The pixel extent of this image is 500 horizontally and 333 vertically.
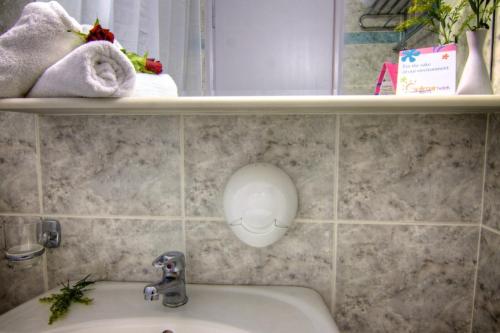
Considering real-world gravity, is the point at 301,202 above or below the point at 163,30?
below

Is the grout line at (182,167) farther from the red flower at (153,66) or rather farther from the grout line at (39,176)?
the grout line at (39,176)

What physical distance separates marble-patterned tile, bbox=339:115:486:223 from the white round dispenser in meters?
0.14

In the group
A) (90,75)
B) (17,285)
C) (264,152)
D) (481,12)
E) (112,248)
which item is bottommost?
(17,285)

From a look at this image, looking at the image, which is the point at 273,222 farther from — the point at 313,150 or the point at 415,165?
the point at 415,165

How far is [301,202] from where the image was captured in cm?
72

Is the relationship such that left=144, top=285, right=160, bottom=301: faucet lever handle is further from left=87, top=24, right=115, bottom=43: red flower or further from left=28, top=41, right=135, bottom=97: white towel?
left=87, top=24, right=115, bottom=43: red flower

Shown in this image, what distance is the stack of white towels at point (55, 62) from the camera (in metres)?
0.54

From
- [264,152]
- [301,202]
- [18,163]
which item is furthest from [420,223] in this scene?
[18,163]

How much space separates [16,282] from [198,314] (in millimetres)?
509

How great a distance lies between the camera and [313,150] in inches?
28.1

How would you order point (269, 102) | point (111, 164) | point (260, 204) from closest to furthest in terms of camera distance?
point (269, 102) → point (260, 204) → point (111, 164)

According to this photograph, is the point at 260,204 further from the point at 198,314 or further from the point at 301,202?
the point at 198,314

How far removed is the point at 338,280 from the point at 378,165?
0.28 m

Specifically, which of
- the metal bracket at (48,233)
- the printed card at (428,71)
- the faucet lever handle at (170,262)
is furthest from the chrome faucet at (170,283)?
the printed card at (428,71)
